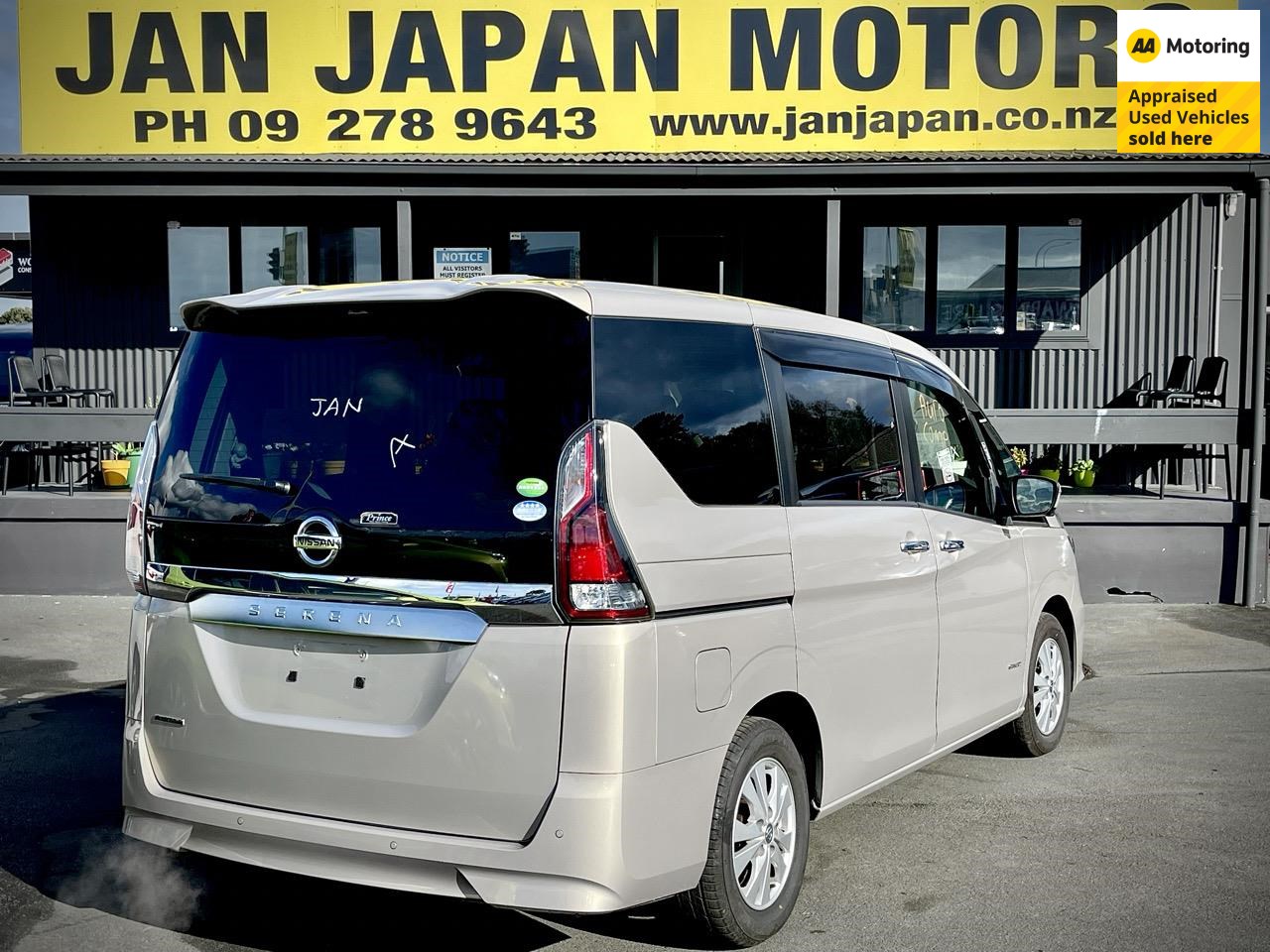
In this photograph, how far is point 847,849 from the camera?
16.0 feet

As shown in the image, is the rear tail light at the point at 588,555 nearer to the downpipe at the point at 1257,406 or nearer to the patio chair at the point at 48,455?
the downpipe at the point at 1257,406

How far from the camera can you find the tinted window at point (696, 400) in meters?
3.53

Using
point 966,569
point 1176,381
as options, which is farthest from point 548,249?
point 966,569

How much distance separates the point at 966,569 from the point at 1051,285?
396 inches

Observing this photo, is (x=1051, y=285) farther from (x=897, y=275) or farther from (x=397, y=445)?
(x=397, y=445)

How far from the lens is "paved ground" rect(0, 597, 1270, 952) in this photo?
407 cm

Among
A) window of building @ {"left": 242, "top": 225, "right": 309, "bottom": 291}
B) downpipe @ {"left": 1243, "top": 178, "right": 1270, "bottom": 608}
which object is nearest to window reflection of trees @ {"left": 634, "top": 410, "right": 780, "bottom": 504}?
downpipe @ {"left": 1243, "top": 178, "right": 1270, "bottom": 608}

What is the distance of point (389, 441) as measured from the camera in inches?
138

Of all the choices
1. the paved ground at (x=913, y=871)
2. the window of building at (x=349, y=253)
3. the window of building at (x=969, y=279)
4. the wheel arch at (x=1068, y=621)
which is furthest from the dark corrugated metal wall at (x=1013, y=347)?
the wheel arch at (x=1068, y=621)

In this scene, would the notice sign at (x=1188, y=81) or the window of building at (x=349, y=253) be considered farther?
the window of building at (x=349, y=253)

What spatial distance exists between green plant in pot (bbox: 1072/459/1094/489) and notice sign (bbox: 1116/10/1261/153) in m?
3.45

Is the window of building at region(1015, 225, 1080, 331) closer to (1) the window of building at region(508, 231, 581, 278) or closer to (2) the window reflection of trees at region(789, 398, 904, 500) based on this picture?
(1) the window of building at region(508, 231, 581, 278)

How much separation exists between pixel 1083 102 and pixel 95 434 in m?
10.5

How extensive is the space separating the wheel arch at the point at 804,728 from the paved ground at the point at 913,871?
1.43 ft
